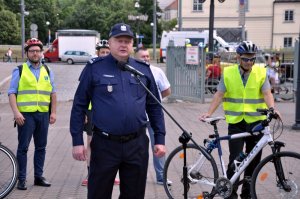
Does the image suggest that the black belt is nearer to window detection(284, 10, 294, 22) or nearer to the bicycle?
the bicycle

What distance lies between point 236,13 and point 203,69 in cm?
5394

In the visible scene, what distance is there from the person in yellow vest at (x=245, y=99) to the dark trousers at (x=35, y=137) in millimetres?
2203

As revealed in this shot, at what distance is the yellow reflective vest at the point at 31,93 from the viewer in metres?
7.08

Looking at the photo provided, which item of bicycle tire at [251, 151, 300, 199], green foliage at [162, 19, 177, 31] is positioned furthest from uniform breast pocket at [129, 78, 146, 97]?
green foliage at [162, 19, 177, 31]

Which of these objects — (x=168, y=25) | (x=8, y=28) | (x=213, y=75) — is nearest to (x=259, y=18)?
(x=168, y=25)

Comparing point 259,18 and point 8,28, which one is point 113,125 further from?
point 8,28

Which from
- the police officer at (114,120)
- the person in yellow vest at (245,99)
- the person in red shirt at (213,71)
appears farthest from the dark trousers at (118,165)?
the person in red shirt at (213,71)

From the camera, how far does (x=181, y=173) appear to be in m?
6.33

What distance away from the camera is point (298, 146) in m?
10.6

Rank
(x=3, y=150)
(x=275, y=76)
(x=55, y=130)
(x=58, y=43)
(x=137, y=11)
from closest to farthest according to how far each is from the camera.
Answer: (x=3, y=150) < (x=55, y=130) < (x=275, y=76) < (x=58, y=43) < (x=137, y=11)

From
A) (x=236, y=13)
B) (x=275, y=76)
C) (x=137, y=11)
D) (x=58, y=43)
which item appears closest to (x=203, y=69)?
(x=275, y=76)

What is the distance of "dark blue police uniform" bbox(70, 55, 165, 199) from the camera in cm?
439

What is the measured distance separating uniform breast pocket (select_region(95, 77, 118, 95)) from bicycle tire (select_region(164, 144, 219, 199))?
2020mm

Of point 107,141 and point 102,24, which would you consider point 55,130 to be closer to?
point 107,141
